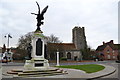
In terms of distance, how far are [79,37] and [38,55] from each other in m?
52.6

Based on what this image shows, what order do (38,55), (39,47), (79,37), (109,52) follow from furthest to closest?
(79,37), (109,52), (39,47), (38,55)

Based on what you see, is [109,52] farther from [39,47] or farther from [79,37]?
[39,47]

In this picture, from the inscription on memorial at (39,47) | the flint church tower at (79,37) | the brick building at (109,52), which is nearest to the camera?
the inscription on memorial at (39,47)

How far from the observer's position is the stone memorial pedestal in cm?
1423

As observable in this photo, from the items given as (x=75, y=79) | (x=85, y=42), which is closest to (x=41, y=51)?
(x=75, y=79)

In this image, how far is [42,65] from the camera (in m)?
14.8

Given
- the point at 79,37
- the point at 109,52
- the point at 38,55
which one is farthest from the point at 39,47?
the point at 109,52

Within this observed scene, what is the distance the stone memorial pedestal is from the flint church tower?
49461 millimetres

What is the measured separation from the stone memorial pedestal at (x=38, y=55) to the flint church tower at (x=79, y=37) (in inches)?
1947

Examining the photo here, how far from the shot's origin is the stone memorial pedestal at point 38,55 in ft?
46.7

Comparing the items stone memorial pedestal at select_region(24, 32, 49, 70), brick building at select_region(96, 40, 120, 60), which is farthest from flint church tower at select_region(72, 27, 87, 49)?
stone memorial pedestal at select_region(24, 32, 49, 70)

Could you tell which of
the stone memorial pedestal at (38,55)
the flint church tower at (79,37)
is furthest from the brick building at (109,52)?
the stone memorial pedestal at (38,55)

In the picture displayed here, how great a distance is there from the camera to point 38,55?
15.2m

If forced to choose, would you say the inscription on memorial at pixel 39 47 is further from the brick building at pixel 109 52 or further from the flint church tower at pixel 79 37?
the brick building at pixel 109 52
